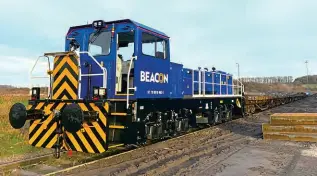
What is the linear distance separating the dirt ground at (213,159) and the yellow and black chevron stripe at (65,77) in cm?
202

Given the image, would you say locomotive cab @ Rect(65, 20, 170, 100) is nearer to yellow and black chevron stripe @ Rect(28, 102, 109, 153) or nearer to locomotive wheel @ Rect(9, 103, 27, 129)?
yellow and black chevron stripe @ Rect(28, 102, 109, 153)

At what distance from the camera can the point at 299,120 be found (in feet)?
30.7

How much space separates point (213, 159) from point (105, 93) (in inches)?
117

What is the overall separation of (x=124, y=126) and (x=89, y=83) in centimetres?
149

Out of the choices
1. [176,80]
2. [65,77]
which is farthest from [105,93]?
[176,80]

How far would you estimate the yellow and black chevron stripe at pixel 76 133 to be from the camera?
620 cm

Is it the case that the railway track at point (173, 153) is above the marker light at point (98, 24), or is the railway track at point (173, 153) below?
below

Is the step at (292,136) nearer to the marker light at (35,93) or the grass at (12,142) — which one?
the marker light at (35,93)

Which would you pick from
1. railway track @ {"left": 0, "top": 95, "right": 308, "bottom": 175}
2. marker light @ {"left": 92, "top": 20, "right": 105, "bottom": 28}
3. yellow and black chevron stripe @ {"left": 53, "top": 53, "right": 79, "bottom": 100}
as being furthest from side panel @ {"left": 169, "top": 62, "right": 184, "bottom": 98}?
yellow and black chevron stripe @ {"left": 53, "top": 53, "right": 79, "bottom": 100}

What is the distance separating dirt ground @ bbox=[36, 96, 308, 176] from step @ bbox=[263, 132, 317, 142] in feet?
1.25

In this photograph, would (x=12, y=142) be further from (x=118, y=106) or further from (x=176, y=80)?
(x=176, y=80)

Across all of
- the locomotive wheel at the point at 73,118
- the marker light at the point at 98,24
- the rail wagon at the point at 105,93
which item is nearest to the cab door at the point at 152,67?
the rail wagon at the point at 105,93

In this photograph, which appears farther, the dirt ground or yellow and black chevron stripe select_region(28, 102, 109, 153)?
yellow and black chevron stripe select_region(28, 102, 109, 153)

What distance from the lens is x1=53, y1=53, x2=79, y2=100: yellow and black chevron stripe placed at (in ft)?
22.7
